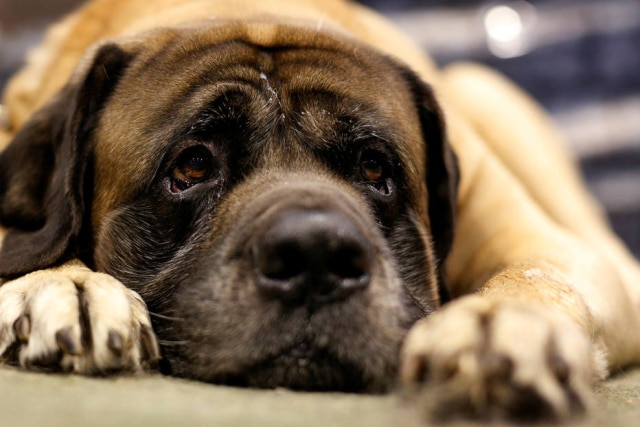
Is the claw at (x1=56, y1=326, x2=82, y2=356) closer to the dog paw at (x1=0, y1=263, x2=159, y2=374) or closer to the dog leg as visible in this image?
the dog paw at (x1=0, y1=263, x2=159, y2=374)

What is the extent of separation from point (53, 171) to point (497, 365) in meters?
1.29

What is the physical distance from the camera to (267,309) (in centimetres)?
154

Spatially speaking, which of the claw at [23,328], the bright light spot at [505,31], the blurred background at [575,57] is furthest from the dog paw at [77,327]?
the bright light spot at [505,31]

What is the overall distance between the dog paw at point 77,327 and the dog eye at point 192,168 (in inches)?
12.2

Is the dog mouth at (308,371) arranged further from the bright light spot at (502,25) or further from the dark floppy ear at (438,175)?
the bright light spot at (502,25)

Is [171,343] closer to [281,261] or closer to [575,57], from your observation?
[281,261]

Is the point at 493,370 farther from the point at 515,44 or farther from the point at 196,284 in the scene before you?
the point at 515,44

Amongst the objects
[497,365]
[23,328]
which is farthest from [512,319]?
[23,328]

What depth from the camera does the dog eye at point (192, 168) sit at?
192 cm

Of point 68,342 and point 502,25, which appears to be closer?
point 68,342

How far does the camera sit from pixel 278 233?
1.54 metres

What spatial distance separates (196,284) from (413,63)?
1605 mm

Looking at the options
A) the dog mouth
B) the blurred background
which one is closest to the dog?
the dog mouth

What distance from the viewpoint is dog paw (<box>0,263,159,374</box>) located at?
153cm
